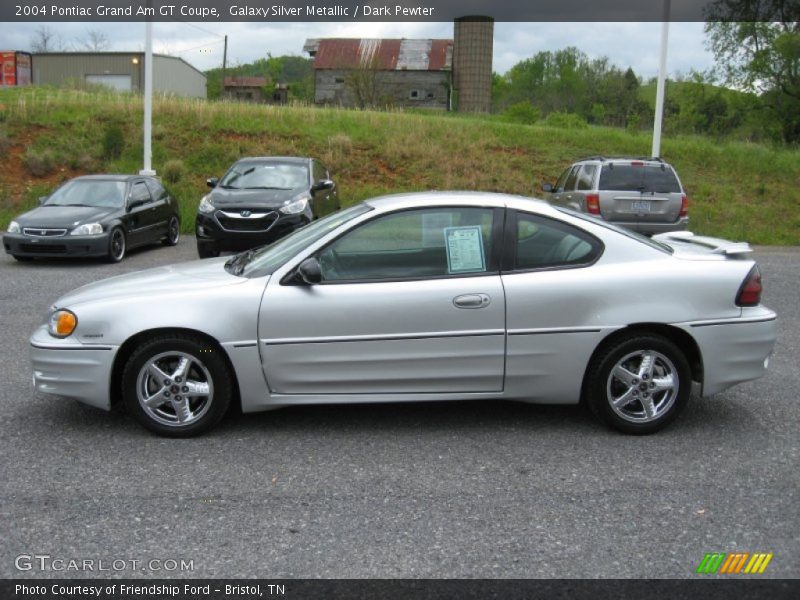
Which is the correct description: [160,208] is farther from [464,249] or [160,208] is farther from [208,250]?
[464,249]

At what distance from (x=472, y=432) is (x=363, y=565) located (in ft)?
6.26

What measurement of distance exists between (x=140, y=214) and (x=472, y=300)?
34.9 feet

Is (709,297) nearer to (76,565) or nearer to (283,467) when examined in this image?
(283,467)

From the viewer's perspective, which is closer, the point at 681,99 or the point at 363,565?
the point at 363,565

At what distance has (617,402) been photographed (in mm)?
5211

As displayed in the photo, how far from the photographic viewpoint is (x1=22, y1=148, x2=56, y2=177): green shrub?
75.6 feet

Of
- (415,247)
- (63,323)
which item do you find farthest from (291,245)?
(63,323)

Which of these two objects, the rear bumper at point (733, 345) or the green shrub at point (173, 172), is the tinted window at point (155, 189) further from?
the rear bumper at point (733, 345)

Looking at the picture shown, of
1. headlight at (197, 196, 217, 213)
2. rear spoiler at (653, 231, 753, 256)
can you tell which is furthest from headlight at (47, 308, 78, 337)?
headlight at (197, 196, 217, 213)

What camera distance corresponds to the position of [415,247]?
5344 mm

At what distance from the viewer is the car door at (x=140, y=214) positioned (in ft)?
46.1

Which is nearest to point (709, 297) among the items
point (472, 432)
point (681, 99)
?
point (472, 432)

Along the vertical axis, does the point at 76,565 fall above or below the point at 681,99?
below

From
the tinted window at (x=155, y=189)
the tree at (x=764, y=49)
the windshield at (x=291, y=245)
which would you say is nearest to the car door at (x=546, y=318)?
the windshield at (x=291, y=245)
